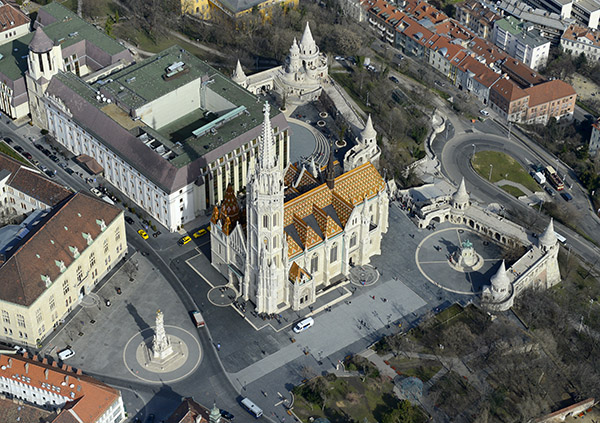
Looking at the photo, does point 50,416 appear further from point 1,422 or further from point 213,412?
point 213,412

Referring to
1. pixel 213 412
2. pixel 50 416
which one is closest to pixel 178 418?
pixel 213 412

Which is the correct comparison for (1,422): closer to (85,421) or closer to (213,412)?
(85,421)

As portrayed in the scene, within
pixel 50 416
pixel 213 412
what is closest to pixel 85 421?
pixel 50 416

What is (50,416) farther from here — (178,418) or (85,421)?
(178,418)

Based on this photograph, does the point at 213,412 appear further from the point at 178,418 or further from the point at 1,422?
the point at 1,422

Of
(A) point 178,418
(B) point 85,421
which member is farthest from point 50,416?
(A) point 178,418
